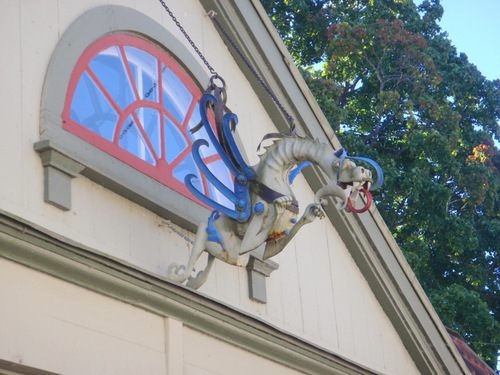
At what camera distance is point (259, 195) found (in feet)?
22.9

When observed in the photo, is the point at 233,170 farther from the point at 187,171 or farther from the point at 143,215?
the point at 143,215

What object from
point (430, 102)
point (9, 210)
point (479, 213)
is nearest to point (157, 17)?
point (9, 210)

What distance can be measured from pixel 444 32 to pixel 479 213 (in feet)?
13.6

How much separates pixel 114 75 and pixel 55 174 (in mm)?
1202

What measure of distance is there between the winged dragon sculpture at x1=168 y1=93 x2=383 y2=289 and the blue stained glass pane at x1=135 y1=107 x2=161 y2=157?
0.47 m

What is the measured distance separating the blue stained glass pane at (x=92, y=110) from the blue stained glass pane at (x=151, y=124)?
332 millimetres

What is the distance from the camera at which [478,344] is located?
1919cm

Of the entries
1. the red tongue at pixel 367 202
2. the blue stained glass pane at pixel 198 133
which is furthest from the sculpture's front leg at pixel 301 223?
the blue stained glass pane at pixel 198 133

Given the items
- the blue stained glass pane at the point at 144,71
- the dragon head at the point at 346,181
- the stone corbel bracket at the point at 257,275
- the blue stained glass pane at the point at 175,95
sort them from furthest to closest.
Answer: the stone corbel bracket at the point at 257,275
the blue stained glass pane at the point at 175,95
the blue stained glass pane at the point at 144,71
the dragon head at the point at 346,181

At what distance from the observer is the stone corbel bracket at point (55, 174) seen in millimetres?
5996

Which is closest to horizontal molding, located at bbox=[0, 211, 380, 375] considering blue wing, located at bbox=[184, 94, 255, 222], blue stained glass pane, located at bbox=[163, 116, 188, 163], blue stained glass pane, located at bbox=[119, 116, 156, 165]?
blue wing, located at bbox=[184, 94, 255, 222]

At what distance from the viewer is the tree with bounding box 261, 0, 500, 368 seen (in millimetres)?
19312

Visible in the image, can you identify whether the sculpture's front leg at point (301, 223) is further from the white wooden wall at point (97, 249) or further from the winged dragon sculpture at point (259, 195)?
the white wooden wall at point (97, 249)

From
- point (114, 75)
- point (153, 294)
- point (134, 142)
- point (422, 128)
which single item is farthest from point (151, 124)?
point (422, 128)
